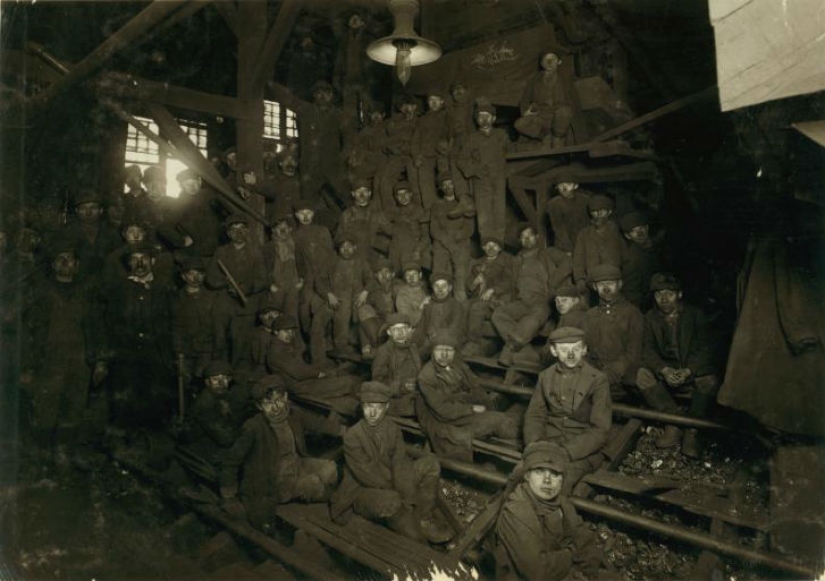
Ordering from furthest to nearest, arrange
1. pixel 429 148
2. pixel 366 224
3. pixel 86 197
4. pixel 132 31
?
pixel 429 148, pixel 366 224, pixel 86 197, pixel 132 31

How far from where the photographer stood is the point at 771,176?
346cm

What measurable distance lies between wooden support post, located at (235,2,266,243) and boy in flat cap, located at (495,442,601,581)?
262 inches

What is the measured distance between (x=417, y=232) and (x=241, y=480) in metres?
5.66

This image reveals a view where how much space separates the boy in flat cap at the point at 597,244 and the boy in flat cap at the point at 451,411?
8.61 ft

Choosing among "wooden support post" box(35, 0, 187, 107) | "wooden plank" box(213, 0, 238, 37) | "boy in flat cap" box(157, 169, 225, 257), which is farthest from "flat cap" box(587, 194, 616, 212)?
"wooden support post" box(35, 0, 187, 107)

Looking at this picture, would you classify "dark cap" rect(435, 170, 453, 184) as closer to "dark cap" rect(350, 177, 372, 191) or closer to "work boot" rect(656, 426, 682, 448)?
"dark cap" rect(350, 177, 372, 191)

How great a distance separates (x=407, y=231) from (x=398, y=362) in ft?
11.2

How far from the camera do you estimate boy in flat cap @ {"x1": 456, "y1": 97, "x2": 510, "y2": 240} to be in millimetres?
10297

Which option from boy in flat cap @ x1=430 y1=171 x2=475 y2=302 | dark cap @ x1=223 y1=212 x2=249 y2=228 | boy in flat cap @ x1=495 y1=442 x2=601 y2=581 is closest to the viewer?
boy in flat cap @ x1=495 y1=442 x2=601 y2=581

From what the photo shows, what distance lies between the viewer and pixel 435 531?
583cm

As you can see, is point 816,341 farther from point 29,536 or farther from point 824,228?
point 29,536

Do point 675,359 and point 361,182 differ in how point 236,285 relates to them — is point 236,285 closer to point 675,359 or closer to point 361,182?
point 361,182

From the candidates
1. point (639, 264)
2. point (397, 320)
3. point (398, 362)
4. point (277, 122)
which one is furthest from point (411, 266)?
point (277, 122)

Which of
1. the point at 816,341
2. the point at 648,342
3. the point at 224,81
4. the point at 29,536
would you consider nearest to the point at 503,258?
the point at 648,342
